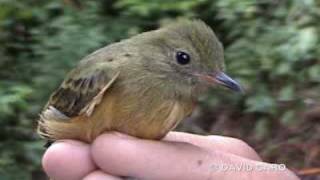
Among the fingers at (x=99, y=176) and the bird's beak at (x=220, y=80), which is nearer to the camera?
the fingers at (x=99, y=176)

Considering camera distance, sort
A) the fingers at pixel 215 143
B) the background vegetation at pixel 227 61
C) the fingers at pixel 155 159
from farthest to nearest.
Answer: the background vegetation at pixel 227 61, the fingers at pixel 215 143, the fingers at pixel 155 159

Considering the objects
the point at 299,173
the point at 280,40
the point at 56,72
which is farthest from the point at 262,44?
the point at 56,72

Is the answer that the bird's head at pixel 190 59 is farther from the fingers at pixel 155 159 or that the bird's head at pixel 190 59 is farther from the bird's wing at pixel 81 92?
the fingers at pixel 155 159

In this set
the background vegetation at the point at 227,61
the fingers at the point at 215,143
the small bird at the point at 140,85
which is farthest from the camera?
the background vegetation at the point at 227,61

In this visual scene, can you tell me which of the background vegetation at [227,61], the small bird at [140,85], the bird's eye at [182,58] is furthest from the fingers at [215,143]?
the background vegetation at [227,61]

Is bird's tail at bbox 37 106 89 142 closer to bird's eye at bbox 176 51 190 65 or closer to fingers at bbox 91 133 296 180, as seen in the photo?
fingers at bbox 91 133 296 180

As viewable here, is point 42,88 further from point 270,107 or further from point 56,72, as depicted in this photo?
point 270,107

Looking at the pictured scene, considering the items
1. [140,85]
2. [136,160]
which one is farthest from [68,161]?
[140,85]

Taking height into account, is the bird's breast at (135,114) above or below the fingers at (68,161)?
above
